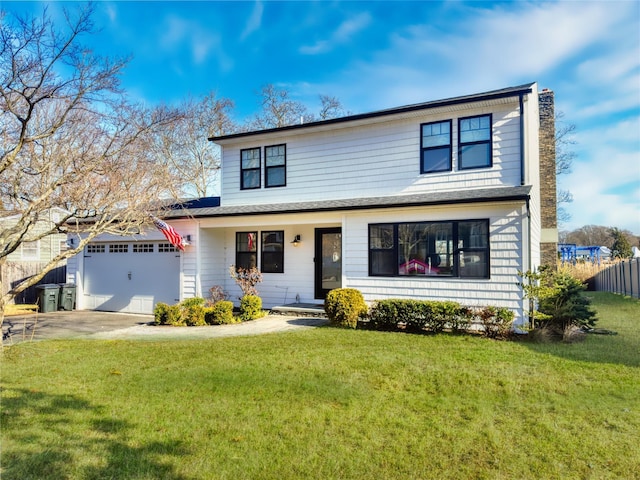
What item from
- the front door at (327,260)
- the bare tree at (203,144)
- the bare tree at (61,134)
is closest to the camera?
the bare tree at (61,134)

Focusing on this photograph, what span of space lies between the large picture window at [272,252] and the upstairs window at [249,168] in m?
1.75

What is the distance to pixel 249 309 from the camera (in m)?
11.4

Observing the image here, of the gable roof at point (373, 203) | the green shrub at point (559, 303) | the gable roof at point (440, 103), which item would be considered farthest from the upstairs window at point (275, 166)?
the green shrub at point (559, 303)

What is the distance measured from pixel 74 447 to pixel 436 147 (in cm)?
1010

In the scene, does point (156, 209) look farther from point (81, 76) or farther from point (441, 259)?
point (441, 259)

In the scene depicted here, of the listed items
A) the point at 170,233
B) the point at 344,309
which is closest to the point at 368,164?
the point at 344,309

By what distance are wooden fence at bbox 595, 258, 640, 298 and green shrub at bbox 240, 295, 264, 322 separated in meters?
14.0

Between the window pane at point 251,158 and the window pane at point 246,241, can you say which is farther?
the window pane at point 246,241

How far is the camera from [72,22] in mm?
6812

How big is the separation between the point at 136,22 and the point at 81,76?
428 centimetres

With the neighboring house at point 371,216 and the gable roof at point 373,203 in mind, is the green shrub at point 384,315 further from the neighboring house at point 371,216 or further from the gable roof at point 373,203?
the gable roof at point 373,203

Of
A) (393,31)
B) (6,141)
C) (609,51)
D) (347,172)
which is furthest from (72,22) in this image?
(609,51)

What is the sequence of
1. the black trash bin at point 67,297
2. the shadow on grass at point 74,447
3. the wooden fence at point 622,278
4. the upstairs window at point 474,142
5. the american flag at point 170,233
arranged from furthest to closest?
the wooden fence at point 622,278, the black trash bin at point 67,297, the american flag at point 170,233, the upstairs window at point 474,142, the shadow on grass at point 74,447

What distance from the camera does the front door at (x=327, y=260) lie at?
12672 mm
